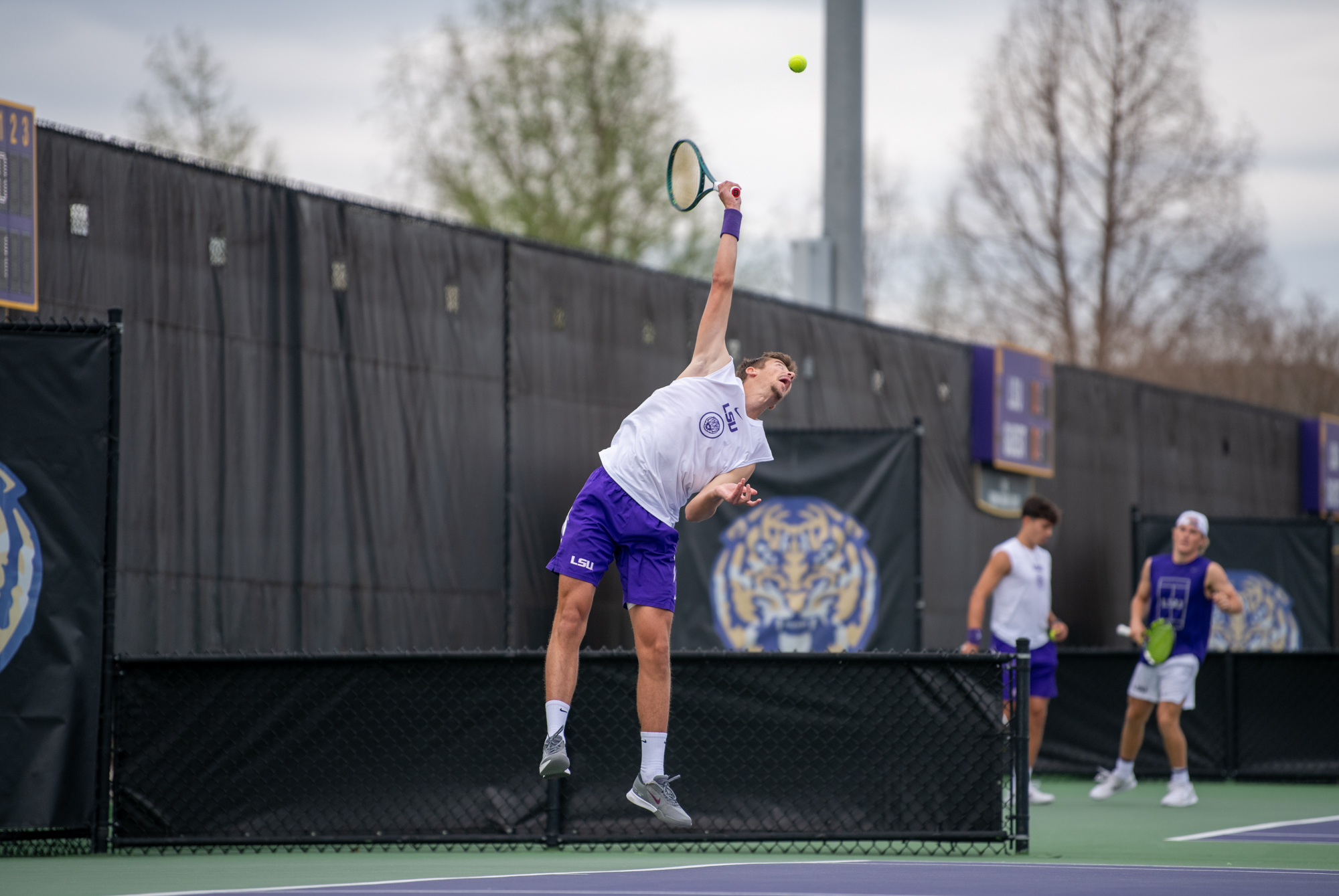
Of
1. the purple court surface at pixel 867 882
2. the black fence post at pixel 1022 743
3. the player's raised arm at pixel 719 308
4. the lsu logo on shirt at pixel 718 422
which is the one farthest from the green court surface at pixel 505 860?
the player's raised arm at pixel 719 308

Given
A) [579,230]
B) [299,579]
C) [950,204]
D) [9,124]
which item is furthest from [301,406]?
[950,204]

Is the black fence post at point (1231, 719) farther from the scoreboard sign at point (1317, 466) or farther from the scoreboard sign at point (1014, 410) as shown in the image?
the scoreboard sign at point (1317, 466)

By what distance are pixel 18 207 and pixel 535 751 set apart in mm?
3976

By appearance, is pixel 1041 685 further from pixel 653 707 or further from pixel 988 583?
pixel 653 707

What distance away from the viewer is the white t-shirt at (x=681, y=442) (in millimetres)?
6766

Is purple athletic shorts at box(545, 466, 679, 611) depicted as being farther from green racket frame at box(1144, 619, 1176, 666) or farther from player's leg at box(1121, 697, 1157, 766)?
player's leg at box(1121, 697, 1157, 766)

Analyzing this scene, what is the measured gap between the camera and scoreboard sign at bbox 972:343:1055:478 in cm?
1750

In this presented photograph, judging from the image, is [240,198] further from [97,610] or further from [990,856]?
[990,856]

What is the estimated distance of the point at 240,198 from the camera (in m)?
10.4

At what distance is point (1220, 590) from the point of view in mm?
11469

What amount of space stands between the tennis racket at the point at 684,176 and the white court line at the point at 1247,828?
4502 millimetres

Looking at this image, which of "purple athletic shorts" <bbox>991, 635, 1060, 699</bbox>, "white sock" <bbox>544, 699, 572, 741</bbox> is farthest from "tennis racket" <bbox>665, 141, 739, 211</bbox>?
"purple athletic shorts" <bbox>991, 635, 1060, 699</bbox>

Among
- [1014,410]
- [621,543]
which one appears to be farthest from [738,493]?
[1014,410]

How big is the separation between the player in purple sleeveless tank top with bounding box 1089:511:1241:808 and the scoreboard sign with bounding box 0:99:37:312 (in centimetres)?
739
